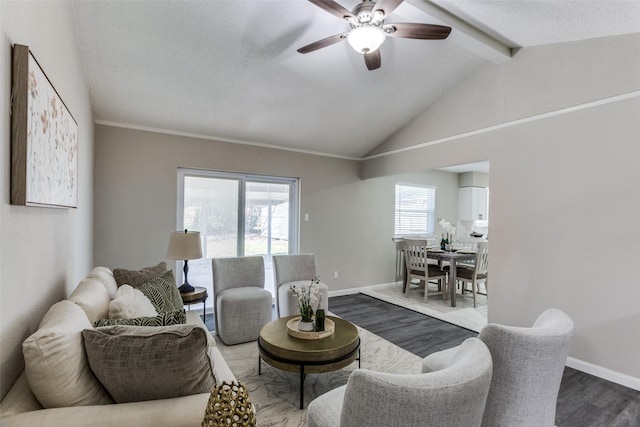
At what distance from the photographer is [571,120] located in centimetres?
296

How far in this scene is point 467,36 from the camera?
2.91m

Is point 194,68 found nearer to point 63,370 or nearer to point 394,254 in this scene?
point 63,370

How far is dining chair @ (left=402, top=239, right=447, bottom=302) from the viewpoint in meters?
4.97

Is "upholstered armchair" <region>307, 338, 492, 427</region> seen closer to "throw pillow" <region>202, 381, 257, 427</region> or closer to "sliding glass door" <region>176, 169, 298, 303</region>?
"throw pillow" <region>202, 381, 257, 427</region>

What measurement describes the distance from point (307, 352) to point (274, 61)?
106 inches

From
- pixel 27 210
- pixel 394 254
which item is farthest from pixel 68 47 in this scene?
pixel 394 254

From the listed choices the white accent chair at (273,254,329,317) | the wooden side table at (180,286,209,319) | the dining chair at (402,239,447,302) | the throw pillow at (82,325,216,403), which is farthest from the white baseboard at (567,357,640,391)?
the wooden side table at (180,286,209,319)

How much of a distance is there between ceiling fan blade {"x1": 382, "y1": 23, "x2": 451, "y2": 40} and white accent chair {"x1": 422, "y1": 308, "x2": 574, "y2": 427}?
1949 mm

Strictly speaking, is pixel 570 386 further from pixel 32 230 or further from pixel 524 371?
pixel 32 230

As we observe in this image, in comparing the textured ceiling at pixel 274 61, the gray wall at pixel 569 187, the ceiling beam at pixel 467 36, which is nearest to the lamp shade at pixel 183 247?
the textured ceiling at pixel 274 61

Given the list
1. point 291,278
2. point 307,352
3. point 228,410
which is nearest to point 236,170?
point 291,278

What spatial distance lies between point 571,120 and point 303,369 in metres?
3.27

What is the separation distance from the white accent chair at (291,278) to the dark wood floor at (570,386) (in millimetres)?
718

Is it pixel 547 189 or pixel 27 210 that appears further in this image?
pixel 547 189
